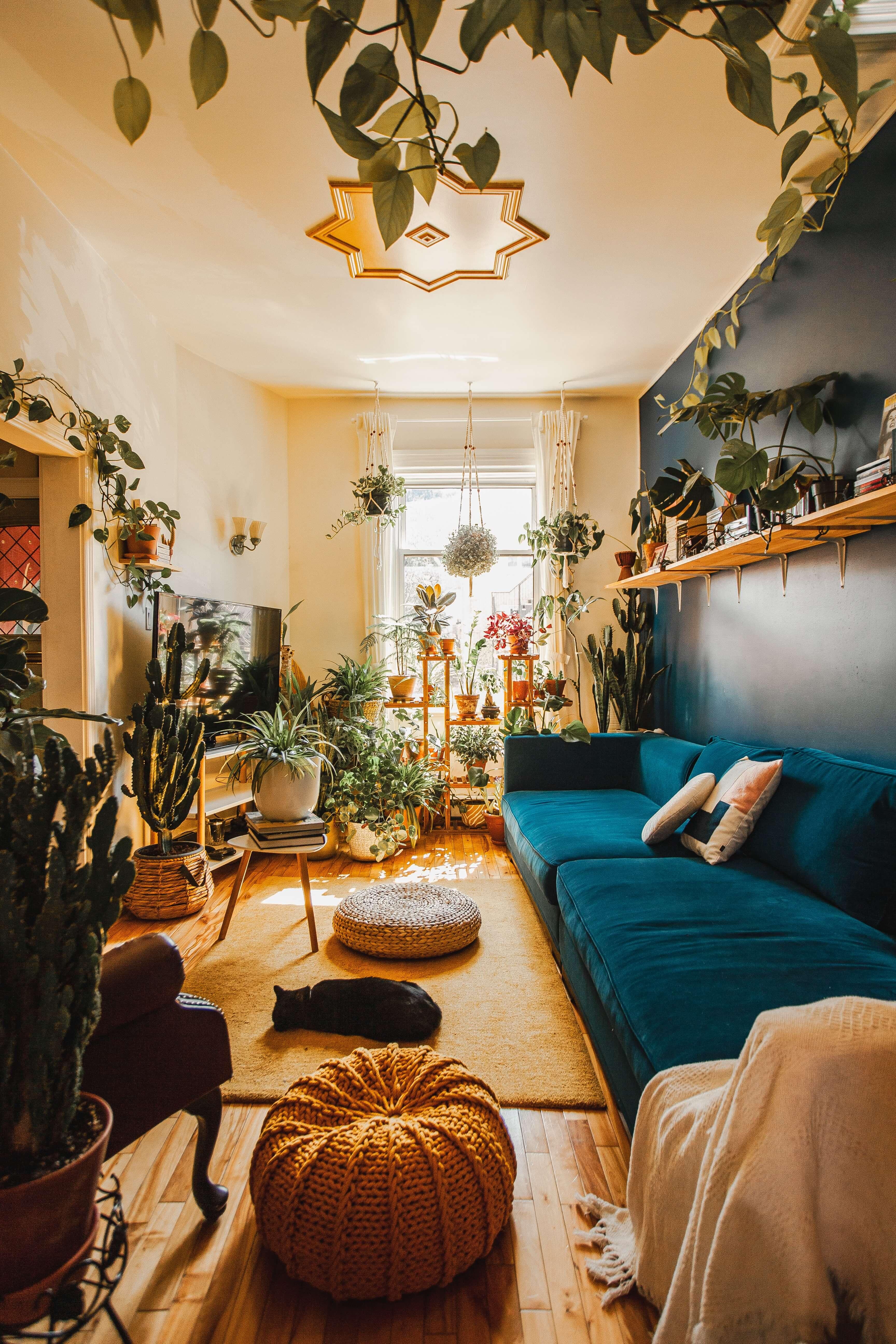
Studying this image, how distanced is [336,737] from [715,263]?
324 centimetres

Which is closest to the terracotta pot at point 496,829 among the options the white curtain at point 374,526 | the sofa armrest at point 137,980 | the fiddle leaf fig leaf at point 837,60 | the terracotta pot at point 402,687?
the terracotta pot at point 402,687

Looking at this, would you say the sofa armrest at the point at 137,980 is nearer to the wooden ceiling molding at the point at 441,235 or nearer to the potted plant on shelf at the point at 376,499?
the wooden ceiling molding at the point at 441,235

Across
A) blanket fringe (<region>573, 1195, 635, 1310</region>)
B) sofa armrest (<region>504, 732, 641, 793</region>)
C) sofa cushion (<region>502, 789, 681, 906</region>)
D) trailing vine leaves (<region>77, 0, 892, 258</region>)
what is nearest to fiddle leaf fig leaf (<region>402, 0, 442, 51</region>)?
trailing vine leaves (<region>77, 0, 892, 258</region>)

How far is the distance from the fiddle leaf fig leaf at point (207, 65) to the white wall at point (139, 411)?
8.79 ft

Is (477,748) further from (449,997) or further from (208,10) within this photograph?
(208,10)

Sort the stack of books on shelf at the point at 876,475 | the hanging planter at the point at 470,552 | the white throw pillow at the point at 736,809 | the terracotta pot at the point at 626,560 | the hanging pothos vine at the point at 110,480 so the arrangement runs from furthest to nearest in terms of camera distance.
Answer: the hanging planter at the point at 470,552 < the terracotta pot at the point at 626,560 < the hanging pothos vine at the point at 110,480 < the white throw pillow at the point at 736,809 < the stack of books on shelf at the point at 876,475

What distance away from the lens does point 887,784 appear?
1.95m

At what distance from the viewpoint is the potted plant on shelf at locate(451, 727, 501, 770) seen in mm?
4879

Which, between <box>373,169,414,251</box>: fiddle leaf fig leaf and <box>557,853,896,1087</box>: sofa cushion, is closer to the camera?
<box>373,169,414,251</box>: fiddle leaf fig leaf

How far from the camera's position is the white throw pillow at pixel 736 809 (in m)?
2.39

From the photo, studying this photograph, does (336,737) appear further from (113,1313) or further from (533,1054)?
(113,1313)

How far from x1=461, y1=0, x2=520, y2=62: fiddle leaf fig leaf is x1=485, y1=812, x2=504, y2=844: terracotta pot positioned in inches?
170

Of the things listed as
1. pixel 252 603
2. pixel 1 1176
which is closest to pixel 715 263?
pixel 252 603

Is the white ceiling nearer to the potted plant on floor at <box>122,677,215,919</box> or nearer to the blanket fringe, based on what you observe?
the potted plant on floor at <box>122,677,215,919</box>
